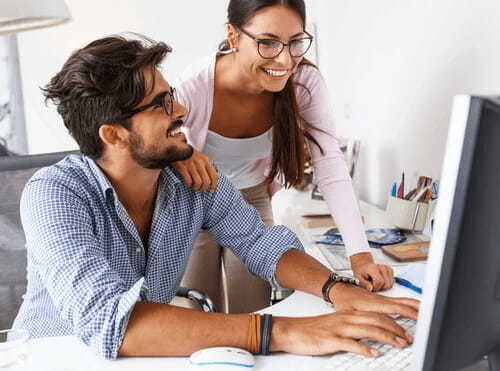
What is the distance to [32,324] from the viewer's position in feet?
4.13

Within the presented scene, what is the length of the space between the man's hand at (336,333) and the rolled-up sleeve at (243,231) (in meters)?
0.34

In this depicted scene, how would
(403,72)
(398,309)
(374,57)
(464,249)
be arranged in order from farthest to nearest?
1. (374,57)
2. (403,72)
3. (398,309)
4. (464,249)

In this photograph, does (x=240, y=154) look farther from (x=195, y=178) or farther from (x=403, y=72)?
(x=403, y=72)

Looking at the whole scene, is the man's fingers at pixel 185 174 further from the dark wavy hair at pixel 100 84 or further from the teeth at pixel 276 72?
the teeth at pixel 276 72

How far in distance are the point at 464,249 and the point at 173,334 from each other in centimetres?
54

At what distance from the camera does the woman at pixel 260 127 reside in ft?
4.81

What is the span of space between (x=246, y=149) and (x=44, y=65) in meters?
2.10

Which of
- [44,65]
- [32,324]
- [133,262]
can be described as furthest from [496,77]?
[44,65]

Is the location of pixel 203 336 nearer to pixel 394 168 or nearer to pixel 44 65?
pixel 394 168

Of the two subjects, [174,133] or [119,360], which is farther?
[174,133]

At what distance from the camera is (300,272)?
1303 millimetres

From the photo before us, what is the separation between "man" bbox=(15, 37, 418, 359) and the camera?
3.33 ft

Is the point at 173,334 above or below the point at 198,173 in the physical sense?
below

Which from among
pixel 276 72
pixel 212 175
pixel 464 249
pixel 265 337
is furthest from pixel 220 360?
pixel 276 72
